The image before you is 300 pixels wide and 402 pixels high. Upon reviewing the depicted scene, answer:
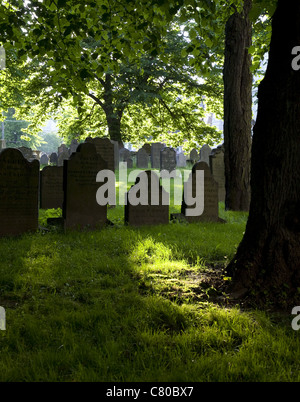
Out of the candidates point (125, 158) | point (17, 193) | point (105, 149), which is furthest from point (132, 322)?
point (125, 158)

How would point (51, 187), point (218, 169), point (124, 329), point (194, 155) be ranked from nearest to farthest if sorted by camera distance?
point (124, 329) → point (51, 187) → point (218, 169) → point (194, 155)

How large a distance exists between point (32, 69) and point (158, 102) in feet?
23.8

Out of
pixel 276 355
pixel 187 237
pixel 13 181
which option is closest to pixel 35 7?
pixel 13 181

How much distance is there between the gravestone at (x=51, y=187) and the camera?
9.91 meters

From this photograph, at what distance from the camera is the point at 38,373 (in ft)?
7.85

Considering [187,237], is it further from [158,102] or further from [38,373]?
[158,102]

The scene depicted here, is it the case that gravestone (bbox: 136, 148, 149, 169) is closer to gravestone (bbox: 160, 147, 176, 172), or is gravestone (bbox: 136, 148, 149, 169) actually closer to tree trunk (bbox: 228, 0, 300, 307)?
gravestone (bbox: 160, 147, 176, 172)

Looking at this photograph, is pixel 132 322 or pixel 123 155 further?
pixel 123 155

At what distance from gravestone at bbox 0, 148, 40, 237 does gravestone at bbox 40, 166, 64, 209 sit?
10.1 ft

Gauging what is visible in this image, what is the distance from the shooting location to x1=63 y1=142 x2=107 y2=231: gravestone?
7.18 m

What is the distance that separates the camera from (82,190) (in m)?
7.34

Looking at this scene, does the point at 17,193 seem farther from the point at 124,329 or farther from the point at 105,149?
the point at 105,149

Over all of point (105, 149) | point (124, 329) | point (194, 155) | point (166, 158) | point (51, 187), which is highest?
point (194, 155)

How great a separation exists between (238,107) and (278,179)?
6484 millimetres
